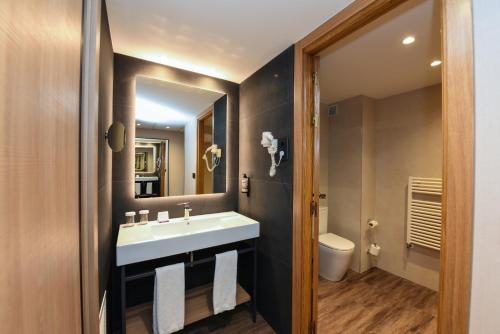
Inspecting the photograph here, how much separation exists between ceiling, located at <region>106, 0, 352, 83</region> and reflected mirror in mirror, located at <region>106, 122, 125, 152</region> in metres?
0.70

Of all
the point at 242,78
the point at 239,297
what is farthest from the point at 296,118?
the point at 239,297

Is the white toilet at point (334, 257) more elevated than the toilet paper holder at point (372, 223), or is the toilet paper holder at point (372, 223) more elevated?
the toilet paper holder at point (372, 223)

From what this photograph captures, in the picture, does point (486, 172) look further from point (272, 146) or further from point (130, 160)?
point (130, 160)

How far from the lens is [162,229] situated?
5.41ft

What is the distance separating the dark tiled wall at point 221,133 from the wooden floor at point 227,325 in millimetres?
1157

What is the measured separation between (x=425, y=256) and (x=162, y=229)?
9.33 feet

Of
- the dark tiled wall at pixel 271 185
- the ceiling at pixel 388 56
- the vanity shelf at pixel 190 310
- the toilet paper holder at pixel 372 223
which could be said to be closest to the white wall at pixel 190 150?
the dark tiled wall at pixel 271 185

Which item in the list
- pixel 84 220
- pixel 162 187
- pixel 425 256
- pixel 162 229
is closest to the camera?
pixel 84 220

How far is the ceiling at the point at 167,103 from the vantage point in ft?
5.75

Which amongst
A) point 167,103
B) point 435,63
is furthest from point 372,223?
point 167,103

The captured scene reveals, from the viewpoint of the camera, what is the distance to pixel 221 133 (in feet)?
7.00

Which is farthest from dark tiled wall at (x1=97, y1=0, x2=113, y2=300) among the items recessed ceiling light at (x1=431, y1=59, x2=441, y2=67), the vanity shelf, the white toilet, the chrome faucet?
recessed ceiling light at (x1=431, y1=59, x2=441, y2=67)

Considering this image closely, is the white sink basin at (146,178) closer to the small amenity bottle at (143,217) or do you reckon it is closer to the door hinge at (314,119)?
the small amenity bottle at (143,217)

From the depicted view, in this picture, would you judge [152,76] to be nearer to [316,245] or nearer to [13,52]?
[13,52]
